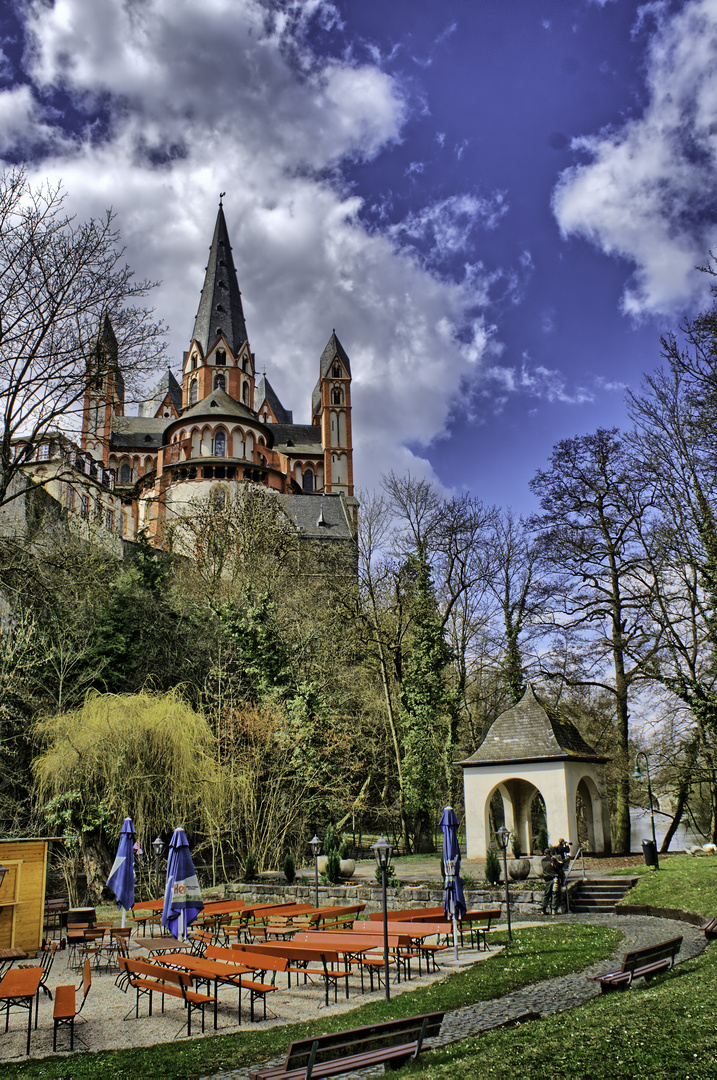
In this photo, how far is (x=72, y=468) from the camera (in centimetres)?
1270

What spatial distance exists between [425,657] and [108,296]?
19600mm

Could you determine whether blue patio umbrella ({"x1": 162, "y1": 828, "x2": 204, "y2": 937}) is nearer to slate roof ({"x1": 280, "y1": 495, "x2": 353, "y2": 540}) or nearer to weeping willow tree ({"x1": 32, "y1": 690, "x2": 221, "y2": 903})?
weeping willow tree ({"x1": 32, "y1": 690, "x2": 221, "y2": 903})

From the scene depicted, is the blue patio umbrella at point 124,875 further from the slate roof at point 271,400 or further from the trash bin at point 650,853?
the slate roof at point 271,400

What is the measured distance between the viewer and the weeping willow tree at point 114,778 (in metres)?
18.7

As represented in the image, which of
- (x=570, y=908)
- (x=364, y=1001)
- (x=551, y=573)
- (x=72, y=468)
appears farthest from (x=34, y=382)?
(x=551, y=573)

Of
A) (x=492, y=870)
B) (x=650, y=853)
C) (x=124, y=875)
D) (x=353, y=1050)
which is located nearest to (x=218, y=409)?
(x=650, y=853)

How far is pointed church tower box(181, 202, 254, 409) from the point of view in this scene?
72.2 m

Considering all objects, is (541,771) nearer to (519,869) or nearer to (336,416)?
(519,869)

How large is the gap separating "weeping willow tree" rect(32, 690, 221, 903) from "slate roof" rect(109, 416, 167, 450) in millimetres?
59194

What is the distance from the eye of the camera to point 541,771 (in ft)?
67.4

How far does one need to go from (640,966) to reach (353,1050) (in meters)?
4.35

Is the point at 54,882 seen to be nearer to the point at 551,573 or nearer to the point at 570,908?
the point at 570,908

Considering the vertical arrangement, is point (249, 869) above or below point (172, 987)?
below

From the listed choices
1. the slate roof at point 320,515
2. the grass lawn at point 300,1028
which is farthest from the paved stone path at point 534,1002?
the slate roof at point 320,515
